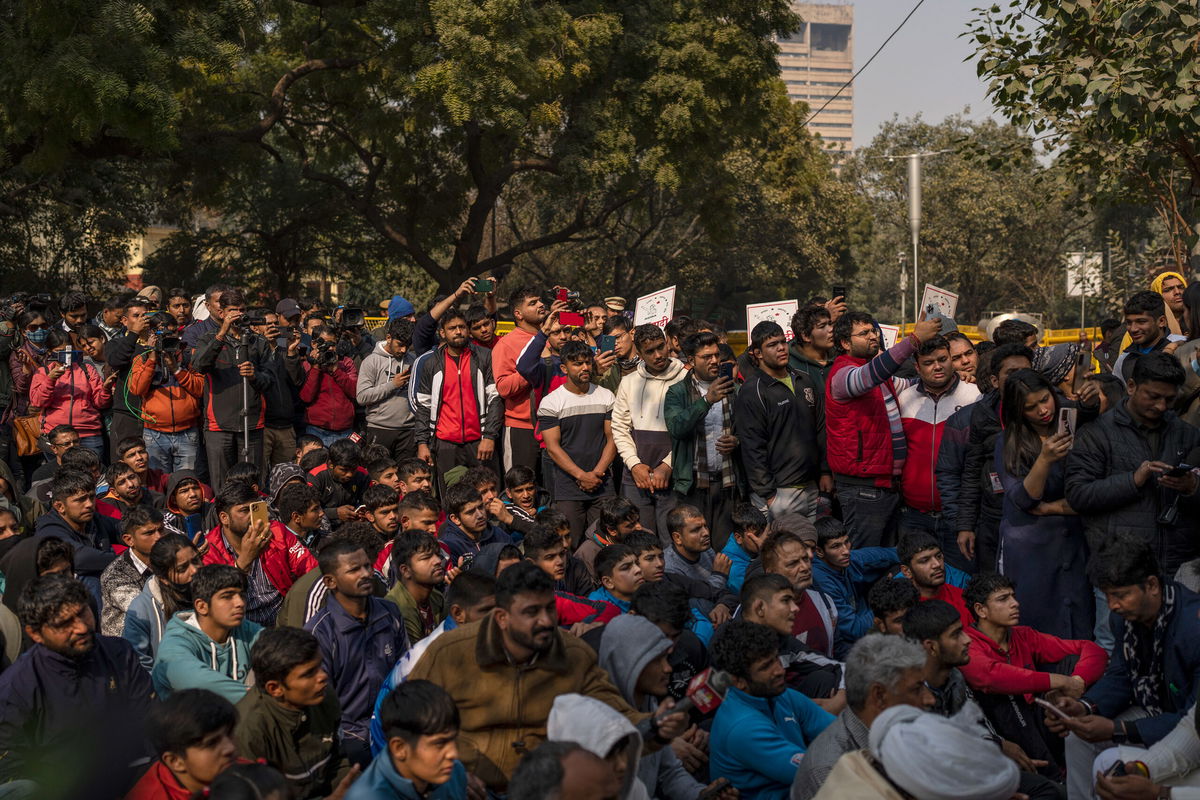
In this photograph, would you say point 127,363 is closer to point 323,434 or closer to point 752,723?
point 323,434

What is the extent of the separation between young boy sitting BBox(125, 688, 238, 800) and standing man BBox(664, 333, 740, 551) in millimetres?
4425

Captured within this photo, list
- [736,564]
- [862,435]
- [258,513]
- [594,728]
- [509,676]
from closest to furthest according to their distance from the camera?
[594,728]
[509,676]
[258,513]
[736,564]
[862,435]

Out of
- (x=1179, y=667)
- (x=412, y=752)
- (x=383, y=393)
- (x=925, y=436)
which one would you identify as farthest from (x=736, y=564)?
(x=383, y=393)

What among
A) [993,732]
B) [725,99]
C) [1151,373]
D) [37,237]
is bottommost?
[993,732]

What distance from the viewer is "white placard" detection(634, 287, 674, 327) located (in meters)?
10.5

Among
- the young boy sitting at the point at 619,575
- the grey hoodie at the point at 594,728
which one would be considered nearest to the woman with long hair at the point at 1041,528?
the young boy sitting at the point at 619,575

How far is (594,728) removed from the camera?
387 cm

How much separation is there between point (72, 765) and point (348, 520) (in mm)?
3084

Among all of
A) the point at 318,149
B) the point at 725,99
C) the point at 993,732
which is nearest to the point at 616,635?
the point at 993,732

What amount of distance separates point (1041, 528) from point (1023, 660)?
2.73 feet

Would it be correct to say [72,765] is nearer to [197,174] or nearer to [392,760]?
[392,760]

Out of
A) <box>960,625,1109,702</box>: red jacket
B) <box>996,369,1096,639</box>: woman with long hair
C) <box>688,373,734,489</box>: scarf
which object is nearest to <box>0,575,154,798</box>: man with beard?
<box>960,625,1109,702</box>: red jacket

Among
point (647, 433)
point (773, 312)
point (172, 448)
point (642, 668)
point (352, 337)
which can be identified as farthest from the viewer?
point (352, 337)

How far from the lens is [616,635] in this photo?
5.09m
